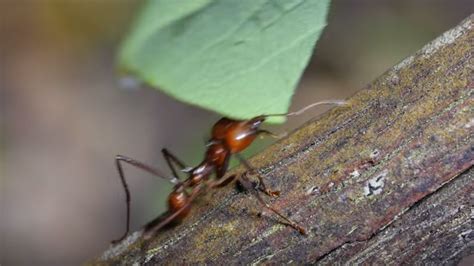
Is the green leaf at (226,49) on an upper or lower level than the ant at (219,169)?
upper

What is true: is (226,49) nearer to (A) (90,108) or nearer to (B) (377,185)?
(B) (377,185)

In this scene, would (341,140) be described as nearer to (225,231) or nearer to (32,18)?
(225,231)

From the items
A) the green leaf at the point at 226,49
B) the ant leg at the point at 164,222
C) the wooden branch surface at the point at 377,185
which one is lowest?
the wooden branch surface at the point at 377,185

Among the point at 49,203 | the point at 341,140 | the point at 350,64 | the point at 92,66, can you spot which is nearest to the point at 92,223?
the point at 49,203

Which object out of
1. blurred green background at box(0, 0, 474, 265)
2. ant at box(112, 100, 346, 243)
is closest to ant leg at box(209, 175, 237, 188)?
ant at box(112, 100, 346, 243)

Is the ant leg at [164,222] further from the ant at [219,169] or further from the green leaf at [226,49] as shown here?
the green leaf at [226,49]

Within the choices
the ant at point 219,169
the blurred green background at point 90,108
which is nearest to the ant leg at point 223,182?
the ant at point 219,169

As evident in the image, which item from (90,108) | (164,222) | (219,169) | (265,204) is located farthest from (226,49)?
(90,108)
